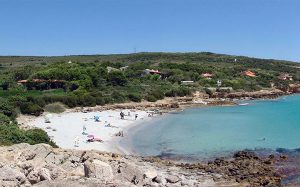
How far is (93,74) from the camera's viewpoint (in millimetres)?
73438

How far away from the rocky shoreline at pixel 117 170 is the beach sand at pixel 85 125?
4990 mm

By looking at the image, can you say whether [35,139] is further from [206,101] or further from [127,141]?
[206,101]

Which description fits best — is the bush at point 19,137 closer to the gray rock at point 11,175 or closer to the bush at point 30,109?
the gray rock at point 11,175

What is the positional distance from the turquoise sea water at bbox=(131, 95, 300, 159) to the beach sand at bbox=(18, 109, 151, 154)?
1734 millimetres

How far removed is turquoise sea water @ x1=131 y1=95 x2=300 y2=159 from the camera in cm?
3312

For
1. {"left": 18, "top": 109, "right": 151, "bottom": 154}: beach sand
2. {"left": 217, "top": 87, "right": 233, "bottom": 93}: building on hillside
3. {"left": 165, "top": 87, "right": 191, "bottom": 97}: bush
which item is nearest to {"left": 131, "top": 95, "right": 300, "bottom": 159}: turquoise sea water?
{"left": 18, "top": 109, "right": 151, "bottom": 154}: beach sand

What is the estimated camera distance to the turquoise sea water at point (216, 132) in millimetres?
33125

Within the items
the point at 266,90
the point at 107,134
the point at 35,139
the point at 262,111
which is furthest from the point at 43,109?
the point at 266,90

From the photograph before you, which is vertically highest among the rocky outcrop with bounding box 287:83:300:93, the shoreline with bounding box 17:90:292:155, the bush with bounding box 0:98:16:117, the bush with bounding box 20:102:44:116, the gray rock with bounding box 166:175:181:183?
the bush with bounding box 0:98:16:117

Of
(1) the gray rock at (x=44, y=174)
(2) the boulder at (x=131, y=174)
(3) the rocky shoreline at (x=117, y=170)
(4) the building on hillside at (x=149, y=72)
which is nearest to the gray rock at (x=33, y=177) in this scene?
(3) the rocky shoreline at (x=117, y=170)

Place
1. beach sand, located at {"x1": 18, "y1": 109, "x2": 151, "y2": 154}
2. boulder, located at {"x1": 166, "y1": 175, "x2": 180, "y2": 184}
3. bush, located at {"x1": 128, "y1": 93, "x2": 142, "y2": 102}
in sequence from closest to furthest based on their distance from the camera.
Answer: boulder, located at {"x1": 166, "y1": 175, "x2": 180, "y2": 184} → beach sand, located at {"x1": 18, "y1": 109, "x2": 151, "y2": 154} → bush, located at {"x1": 128, "y1": 93, "x2": 142, "y2": 102}

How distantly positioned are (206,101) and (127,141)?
38635mm

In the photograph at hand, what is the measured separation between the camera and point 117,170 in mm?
20406

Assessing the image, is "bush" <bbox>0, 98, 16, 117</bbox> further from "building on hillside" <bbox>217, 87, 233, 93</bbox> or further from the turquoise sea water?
"building on hillside" <bbox>217, 87, 233, 93</bbox>
